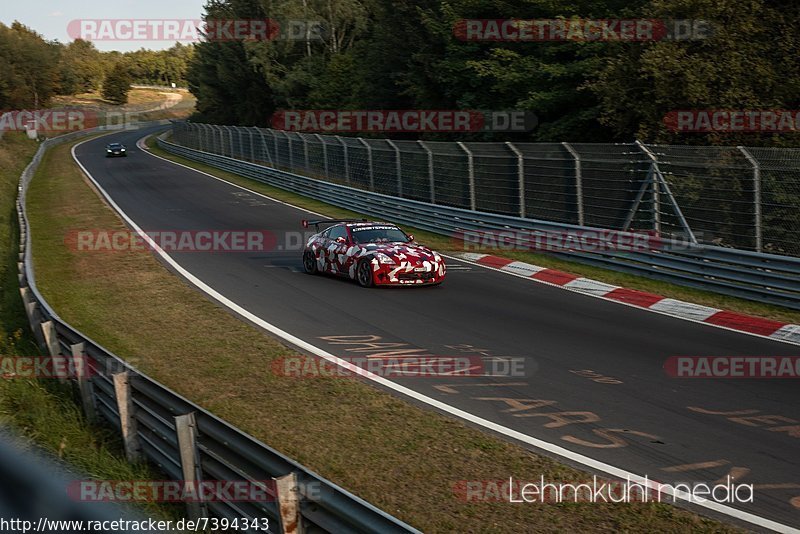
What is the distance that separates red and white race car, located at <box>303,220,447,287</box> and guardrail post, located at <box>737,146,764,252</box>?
5.66 meters

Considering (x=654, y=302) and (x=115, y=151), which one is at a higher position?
(x=115, y=151)

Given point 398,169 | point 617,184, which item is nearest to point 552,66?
point 398,169

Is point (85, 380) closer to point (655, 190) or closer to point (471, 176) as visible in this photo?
point (655, 190)

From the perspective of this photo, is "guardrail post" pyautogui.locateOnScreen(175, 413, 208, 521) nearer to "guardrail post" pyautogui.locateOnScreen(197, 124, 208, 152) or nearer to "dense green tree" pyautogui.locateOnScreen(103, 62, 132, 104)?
"guardrail post" pyautogui.locateOnScreen(197, 124, 208, 152)

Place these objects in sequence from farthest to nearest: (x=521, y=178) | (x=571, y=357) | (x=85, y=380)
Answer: (x=521, y=178) < (x=571, y=357) < (x=85, y=380)

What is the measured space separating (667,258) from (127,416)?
1156 cm

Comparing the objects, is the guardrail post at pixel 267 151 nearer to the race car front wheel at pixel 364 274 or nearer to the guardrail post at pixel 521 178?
the guardrail post at pixel 521 178

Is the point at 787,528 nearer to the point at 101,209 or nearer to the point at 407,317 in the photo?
the point at 407,317

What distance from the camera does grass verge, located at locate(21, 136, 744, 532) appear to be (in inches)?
254

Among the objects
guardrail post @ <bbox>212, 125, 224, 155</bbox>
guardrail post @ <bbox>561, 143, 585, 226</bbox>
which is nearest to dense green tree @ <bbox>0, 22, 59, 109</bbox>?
guardrail post @ <bbox>212, 125, 224, 155</bbox>

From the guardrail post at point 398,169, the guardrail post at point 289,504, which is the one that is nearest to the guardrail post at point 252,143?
the guardrail post at point 398,169

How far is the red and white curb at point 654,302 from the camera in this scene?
41.9ft

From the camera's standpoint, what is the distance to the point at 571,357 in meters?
11.1

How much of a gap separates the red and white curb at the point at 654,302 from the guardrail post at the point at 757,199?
1655mm
